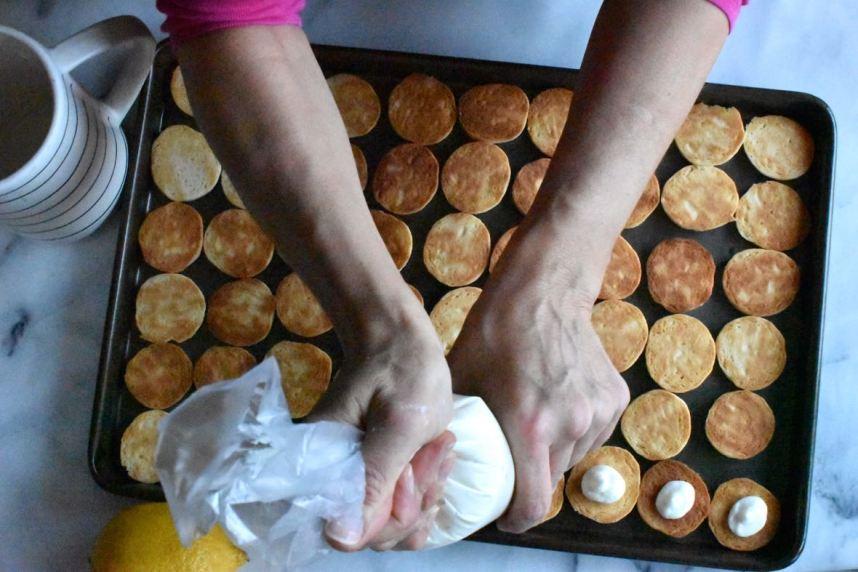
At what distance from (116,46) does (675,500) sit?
703 millimetres

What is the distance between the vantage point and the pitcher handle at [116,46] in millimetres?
782

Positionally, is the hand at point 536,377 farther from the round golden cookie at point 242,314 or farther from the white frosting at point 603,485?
the round golden cookie at point 242,314

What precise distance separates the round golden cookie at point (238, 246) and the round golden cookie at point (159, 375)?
0.35 feet

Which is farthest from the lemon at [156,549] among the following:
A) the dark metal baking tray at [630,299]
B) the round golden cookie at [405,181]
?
the round golden cookie at [405,181]

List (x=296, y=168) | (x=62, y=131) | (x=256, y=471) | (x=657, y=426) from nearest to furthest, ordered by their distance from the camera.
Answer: (x=256, y=471) → (x=296, y=168) → (x=62, y=131) → (x=657, y=426)

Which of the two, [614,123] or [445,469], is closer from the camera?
[445,469]

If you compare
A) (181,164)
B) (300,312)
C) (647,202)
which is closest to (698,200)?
(647,202)

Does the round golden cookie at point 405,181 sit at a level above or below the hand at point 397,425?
below

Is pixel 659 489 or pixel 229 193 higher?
pixel 229 193

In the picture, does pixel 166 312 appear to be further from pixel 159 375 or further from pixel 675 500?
pixel 675 500

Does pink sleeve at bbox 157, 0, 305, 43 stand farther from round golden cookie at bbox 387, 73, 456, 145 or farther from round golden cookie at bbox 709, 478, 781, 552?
round golden cookie at bbox 709, 478, 781, 552

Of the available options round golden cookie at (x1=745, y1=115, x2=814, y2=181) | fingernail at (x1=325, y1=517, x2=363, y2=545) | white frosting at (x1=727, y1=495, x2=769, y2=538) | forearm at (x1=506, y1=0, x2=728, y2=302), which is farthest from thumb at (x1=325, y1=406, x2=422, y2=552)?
round golden cookie at (x1=745, y1=115, x2=814, y2=181)

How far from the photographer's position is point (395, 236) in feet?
2.95

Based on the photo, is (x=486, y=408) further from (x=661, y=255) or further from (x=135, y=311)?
(x=135, y=311)
